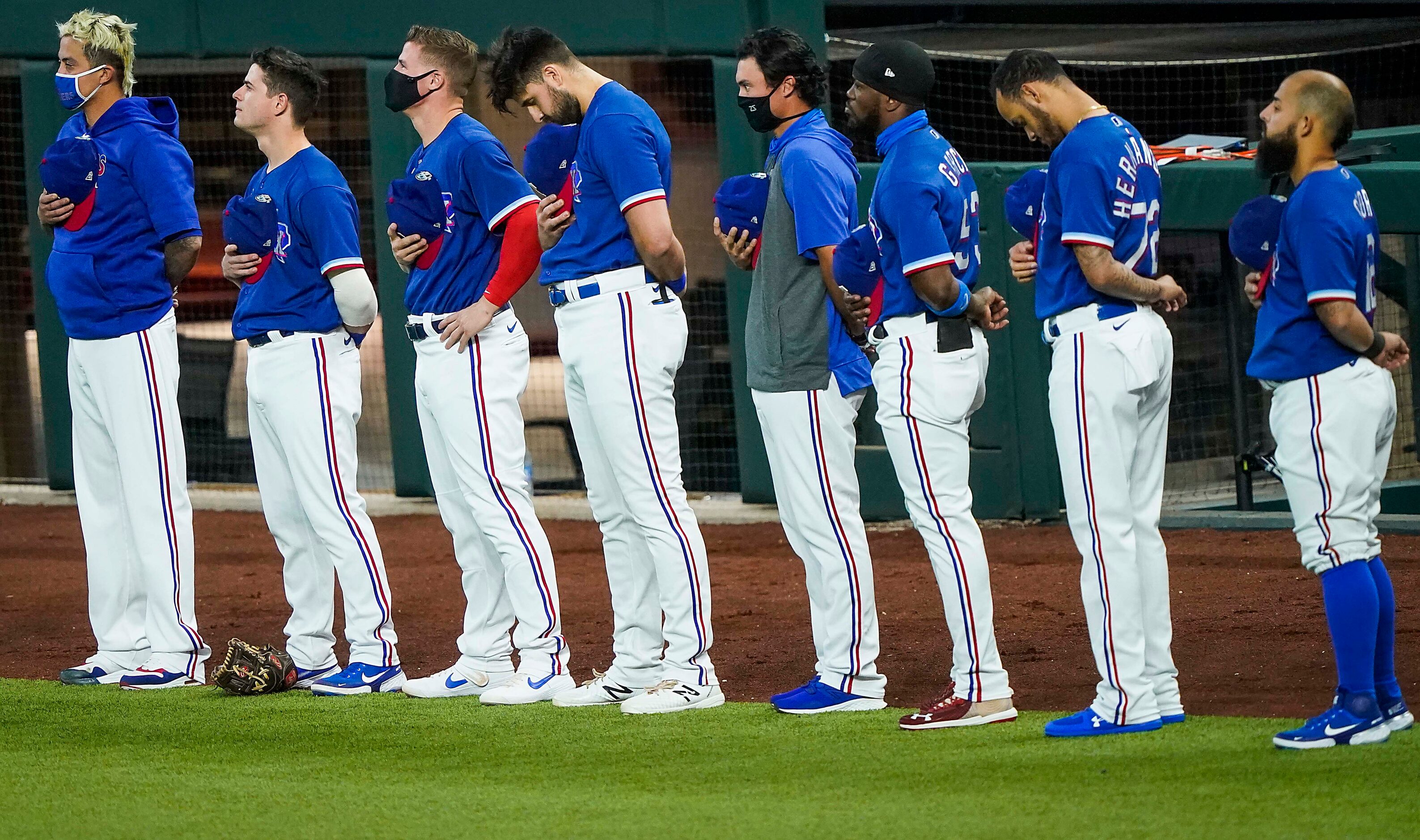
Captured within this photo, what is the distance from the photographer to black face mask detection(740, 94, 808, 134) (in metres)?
4.84

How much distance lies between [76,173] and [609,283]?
205cm

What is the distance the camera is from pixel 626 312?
478cm

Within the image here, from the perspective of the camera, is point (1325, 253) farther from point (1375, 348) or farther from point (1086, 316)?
point (1086, 316)

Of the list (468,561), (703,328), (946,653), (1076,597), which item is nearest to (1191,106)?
(703,328)

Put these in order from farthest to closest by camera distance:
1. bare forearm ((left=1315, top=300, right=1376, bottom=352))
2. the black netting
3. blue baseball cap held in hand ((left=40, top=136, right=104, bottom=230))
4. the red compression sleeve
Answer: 1. the black netting
2. blue baseball cap held in hand ((left=40, top=136, right=104, bottom=230))
3. the red compression sleeve
4. bare forearm ((left=1315, top=300, right=1376, bottom=352))

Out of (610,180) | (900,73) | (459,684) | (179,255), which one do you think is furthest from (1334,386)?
(179,255)

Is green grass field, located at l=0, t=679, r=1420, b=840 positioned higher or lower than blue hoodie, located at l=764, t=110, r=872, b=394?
lower

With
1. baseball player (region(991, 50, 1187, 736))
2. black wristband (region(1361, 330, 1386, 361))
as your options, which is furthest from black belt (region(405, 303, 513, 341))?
black wristband (region(1361, 330, 1386, 361))

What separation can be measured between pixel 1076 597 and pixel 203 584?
4.20 metres

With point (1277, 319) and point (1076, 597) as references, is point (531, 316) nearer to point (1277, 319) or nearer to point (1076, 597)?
point (1076, 597)

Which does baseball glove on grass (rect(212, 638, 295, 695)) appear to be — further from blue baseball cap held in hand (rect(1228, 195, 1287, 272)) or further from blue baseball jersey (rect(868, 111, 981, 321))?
blue baseball cap held in hand (rect(1228, 195, 1287, 272))

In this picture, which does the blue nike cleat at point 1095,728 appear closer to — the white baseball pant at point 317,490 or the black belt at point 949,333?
the black belt at point 949,333

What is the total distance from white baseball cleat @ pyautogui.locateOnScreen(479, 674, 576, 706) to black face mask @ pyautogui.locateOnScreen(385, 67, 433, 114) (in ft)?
5.92

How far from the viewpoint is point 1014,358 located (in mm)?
8922
